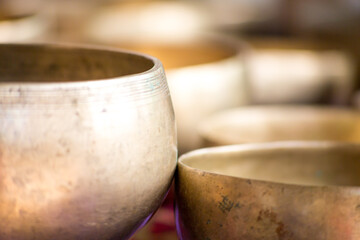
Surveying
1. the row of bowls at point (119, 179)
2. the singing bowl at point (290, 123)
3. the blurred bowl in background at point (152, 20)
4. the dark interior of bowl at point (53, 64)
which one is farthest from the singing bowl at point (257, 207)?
the blurred bowl in background at point (152, 20)

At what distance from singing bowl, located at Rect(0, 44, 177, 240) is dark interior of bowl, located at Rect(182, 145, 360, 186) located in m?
0.14

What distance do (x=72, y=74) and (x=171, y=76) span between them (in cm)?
35

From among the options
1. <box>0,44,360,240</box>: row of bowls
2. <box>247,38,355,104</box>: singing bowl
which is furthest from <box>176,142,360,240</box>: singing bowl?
<box>247,38,355,104</box>: singing bowl

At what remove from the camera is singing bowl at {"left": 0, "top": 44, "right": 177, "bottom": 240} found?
1.32 ft

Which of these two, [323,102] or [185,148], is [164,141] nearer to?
[185,148]

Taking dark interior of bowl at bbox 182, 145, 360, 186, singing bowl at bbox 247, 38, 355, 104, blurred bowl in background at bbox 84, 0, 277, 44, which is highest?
dark interior of bowl at bbox 182, 145, 360, 186

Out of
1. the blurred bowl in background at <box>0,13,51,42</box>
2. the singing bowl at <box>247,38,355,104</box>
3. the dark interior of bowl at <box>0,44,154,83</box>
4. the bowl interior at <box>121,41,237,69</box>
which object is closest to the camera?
the dark interior of bowl at <box>0,44,154,83</box>

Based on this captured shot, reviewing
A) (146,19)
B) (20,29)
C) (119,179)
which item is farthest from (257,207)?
(146,19)

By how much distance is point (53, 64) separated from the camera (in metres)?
0.59

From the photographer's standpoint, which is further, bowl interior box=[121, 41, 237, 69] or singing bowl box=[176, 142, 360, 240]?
bowl interior box=[121, 41, 237, 69]

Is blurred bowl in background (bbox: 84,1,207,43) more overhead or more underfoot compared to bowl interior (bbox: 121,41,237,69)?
more underfoot

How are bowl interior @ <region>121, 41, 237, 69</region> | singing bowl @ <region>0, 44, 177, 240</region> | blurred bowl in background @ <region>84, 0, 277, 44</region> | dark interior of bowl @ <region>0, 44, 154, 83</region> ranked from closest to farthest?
singing bowl @ <region>0, 44, 177, 240</region>
dark interior of bowl @ <region>0, 44, 154, 83</region>
bowl interior @ <region>121, 41, 237, 69</region>
blurred bowl in background @ <region>84, 0, 277, 44</region>

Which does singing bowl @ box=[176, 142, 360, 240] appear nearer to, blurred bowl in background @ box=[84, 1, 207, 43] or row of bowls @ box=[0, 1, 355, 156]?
row of bowls @ box=[0, 1, 355, 156]

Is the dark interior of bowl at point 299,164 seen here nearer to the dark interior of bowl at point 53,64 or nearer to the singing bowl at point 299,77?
the dark interior of bowl at point 53,64
